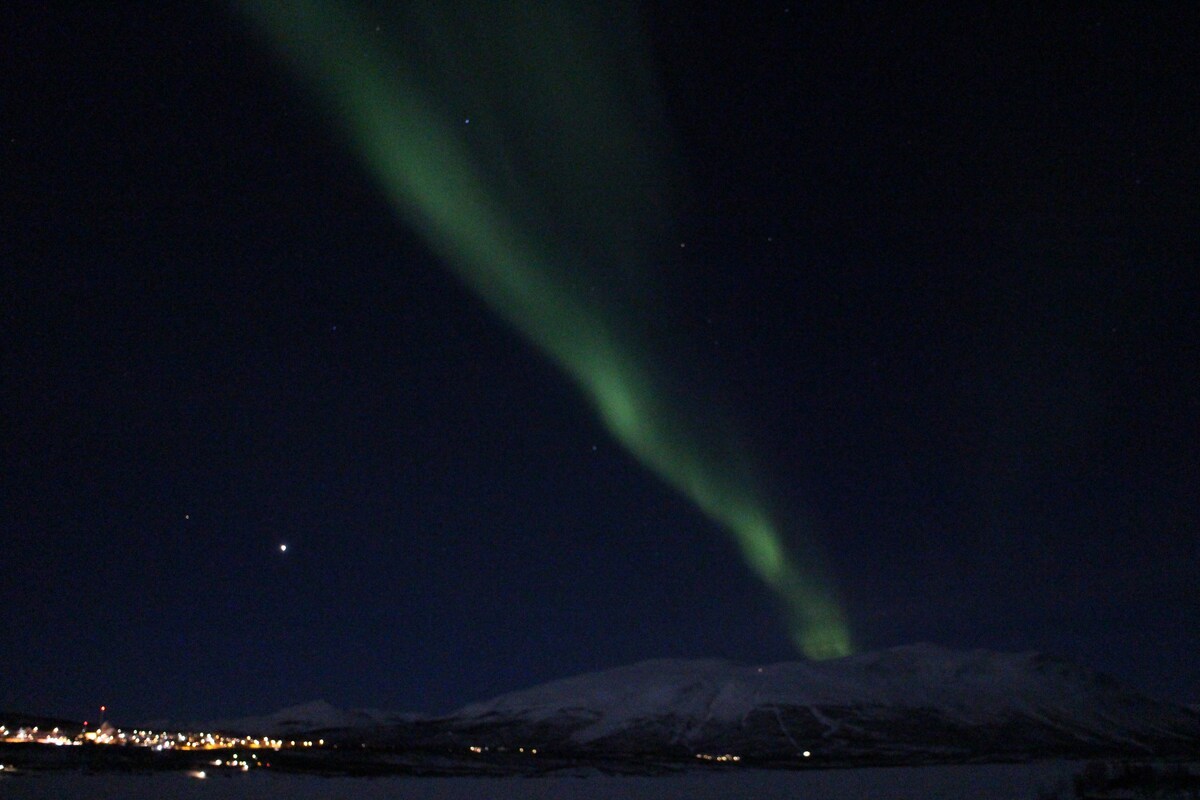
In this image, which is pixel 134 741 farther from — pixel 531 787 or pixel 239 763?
pixel 531 787

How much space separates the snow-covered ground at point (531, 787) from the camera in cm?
5416

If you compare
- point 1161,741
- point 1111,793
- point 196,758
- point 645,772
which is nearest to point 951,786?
point 1111,793

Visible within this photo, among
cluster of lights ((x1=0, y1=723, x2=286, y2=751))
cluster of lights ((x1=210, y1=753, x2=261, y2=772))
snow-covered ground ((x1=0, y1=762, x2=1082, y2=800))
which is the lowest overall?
snow-covered ground ((x1=0, y1=762, x2=1082, y2=800))

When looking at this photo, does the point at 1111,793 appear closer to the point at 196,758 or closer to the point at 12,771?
the point at 12,771

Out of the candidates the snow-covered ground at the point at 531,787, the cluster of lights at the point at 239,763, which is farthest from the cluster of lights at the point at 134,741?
the snow-covered ground at the point at 531,787

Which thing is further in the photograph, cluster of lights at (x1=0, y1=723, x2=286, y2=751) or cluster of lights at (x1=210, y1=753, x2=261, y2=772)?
cluster of lights at (x1=0, y1=723, x2=286, y2=751)

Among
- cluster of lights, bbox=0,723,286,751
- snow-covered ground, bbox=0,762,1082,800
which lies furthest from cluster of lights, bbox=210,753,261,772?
cluster of lights, bbox=0,723,286,751

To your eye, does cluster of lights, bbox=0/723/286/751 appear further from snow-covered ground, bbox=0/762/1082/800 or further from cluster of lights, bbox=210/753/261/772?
snow-covered ground, bbox=0/762/1082/800

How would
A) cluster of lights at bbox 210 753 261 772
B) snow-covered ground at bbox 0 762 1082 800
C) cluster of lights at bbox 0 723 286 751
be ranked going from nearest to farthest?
snow-covered ground at bbox 0 762 1082 800 → cluster of lights at bbox 210 753 261 772 → cluster of lights at bbox 0 723 286 751

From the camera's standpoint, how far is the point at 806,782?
72625mm

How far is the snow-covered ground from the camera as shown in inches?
2132

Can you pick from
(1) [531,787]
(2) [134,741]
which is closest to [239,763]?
(1) [531,787]

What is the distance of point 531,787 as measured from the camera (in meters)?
65.6

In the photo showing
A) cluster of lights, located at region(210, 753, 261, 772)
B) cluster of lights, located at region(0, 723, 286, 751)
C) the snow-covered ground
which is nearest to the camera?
the snow-covered ground
